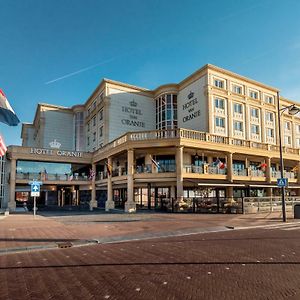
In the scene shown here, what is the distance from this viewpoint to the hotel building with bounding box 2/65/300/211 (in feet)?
99.7

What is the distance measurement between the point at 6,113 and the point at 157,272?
34.3 ft

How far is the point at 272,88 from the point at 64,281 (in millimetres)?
46518

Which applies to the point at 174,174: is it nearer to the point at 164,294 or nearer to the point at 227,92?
the point at 227,92

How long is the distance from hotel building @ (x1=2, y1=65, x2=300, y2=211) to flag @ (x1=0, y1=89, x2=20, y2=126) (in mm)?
16112

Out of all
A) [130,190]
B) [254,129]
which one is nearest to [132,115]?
[254,129]

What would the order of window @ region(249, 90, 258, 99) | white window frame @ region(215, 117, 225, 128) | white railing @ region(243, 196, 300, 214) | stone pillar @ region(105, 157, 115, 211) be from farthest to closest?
1. window @ region(249, 90, 258, 99)
2. white window frame @ region(215, 117, 225, 128)
3. stone pillar @ region(105, 157, 115, 211)
4. white railing @ region(243, 196, 300, 214)

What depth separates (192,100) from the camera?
4150 centimetres

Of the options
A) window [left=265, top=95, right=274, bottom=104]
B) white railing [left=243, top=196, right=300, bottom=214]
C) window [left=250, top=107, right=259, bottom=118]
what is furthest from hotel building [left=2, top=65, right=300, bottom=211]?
white railing [left=243, top=196, right=300, bottom=214]

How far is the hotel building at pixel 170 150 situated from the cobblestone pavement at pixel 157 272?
18.1 m

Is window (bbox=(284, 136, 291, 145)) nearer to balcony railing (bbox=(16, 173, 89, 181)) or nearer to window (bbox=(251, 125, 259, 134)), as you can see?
window (bbox=(251, 125, 259, 134))

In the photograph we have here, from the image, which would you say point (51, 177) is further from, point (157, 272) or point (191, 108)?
point (157, 272)

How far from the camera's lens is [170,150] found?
1272 inches

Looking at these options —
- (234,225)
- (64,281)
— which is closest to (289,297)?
(64,281)

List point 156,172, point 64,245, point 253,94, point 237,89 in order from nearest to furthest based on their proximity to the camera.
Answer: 1. point 64,245
2. point 156,172
3. point 237,89
4. point 253,94
